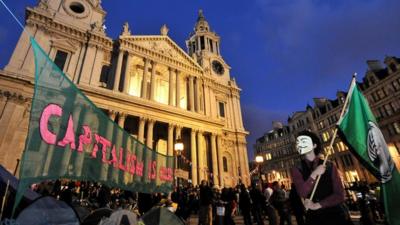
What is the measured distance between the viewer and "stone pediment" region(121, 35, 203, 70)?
2741cm

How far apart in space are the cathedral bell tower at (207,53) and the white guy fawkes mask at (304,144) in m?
31.1

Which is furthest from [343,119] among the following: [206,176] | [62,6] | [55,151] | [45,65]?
[62,6]

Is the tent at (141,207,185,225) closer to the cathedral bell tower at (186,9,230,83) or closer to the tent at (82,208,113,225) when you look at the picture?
the tent at (82,208,113,225)

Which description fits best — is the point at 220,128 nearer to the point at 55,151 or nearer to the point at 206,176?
the point at 206,176

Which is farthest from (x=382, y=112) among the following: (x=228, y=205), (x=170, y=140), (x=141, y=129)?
(x=228, y=205)

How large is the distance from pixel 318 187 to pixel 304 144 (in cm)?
60

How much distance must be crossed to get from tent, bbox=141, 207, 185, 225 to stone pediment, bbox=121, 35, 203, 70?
25888 millimetres

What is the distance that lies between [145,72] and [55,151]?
78.3 ft

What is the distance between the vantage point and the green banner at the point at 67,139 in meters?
3.12

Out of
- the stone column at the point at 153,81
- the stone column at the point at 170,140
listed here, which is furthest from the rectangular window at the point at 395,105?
the stone column at the point at 153,81

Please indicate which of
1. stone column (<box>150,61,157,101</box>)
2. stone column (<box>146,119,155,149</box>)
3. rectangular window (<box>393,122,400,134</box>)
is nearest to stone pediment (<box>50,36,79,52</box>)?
stone column (<box>150,61,157,101</box>)

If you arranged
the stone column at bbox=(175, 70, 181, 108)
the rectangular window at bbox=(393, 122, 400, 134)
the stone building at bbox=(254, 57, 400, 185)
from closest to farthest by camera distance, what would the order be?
the stone column at bbox=(175, 70, 181, 108)
the rectangular window at bbox=(393, 122, 400, 134)
the stone building at bbox=(254, 57, 400, 185)

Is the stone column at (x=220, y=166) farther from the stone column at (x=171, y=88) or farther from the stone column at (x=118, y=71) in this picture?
the stone column at (x=118, y=71)

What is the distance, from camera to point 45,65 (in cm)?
347
